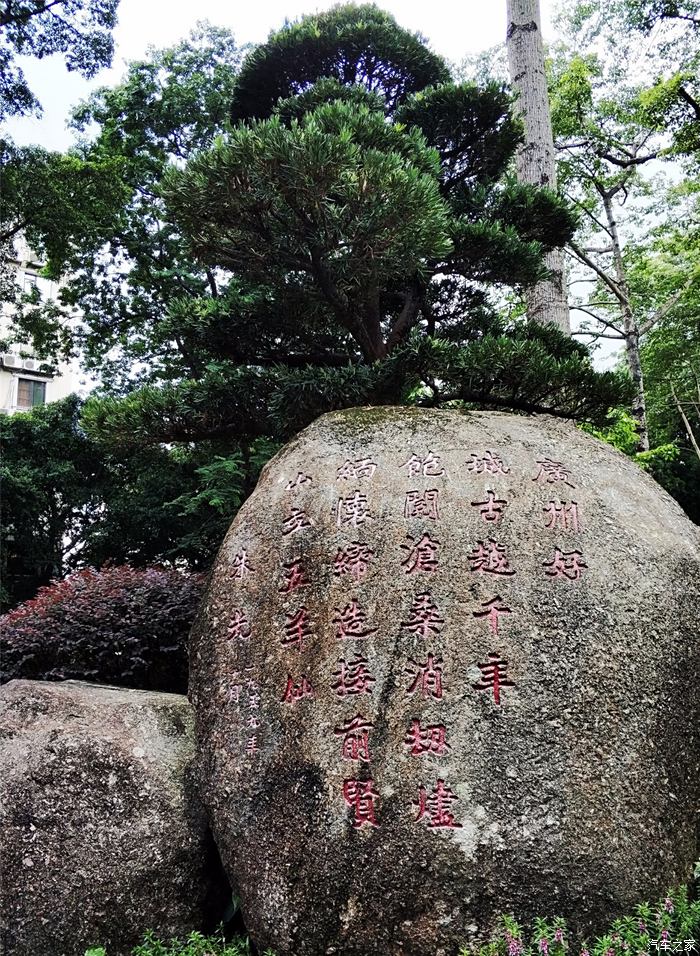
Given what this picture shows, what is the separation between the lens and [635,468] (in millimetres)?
4234

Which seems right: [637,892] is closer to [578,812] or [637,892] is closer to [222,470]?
[578,812]

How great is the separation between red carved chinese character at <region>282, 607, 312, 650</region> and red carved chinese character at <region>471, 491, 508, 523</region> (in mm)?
1032

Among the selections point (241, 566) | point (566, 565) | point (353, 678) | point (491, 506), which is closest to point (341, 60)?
point (491, 506)

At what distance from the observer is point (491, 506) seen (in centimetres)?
375

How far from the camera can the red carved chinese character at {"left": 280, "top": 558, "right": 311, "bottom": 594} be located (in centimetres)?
380

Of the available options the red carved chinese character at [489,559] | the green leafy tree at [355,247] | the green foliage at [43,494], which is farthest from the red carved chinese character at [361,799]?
the green foliage at [43,494]

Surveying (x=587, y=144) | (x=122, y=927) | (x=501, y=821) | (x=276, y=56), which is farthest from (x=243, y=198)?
(x=587, y=144)

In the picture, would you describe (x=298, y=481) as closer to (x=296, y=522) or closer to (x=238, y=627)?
(x=296, y=522)

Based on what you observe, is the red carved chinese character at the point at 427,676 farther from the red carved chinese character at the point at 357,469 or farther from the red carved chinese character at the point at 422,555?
the red carved chinese character at the point at 357,469

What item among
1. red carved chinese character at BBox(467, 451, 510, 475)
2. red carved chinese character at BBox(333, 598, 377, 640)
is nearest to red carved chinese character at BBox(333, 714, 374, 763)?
red carved chinese character at BBox(333, 598, 377, 640)

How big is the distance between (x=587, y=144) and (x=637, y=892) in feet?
42.7

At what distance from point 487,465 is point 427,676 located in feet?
3.90

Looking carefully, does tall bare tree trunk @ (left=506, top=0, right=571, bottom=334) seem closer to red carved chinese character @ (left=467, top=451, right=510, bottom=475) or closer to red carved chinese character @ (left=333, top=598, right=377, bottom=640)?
red carved chinese character @ (left=467, top=451, right=510, bottom=475)

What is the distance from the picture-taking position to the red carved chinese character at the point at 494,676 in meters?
3.28
